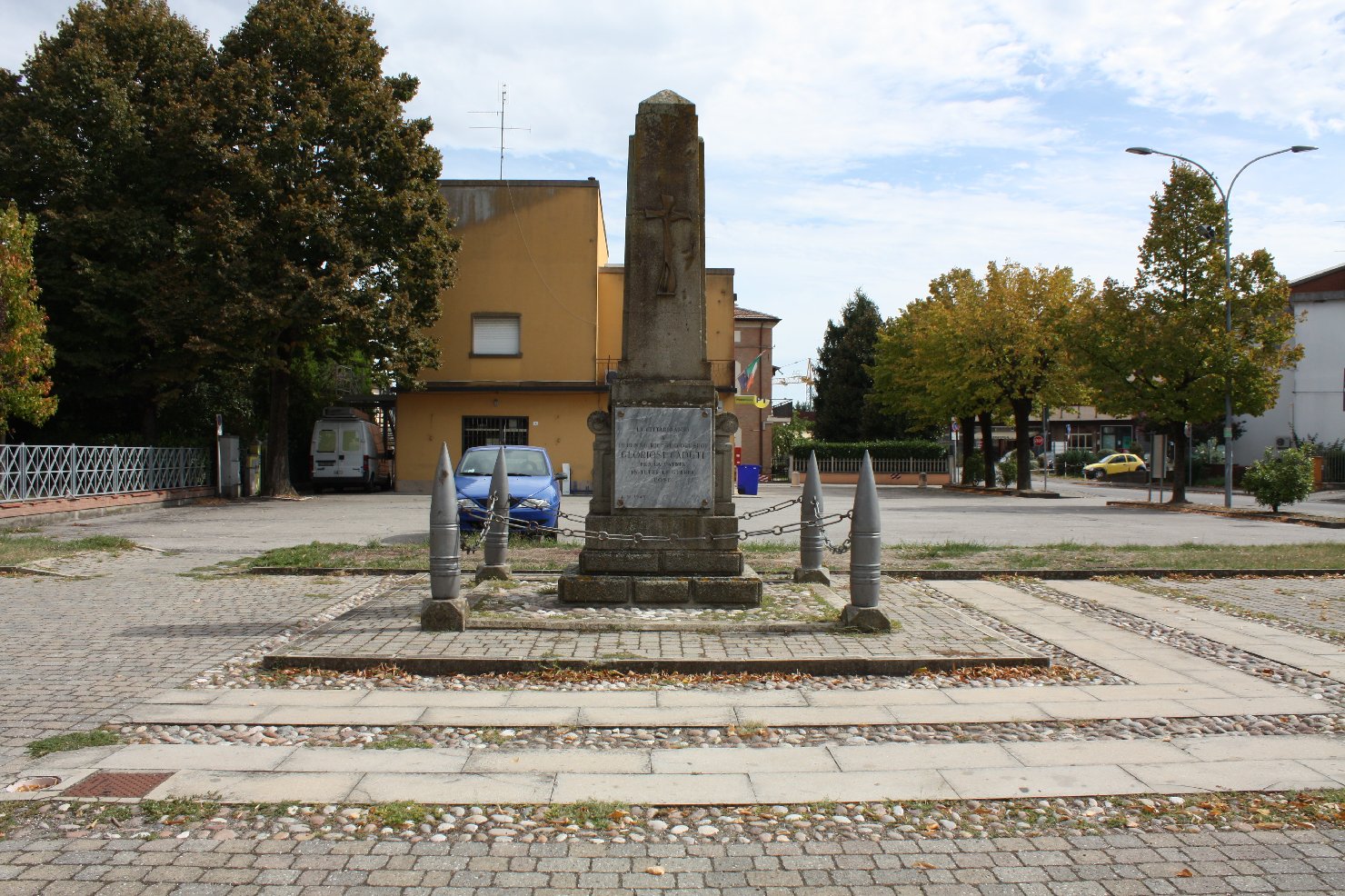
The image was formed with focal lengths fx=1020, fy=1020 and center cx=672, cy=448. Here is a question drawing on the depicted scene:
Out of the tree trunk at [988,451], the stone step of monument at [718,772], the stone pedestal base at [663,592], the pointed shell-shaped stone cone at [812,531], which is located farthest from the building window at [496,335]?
the stone step of monument at [718,772]

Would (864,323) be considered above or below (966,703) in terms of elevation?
above

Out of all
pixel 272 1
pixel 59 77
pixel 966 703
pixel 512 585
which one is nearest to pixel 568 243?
pixel 272 1

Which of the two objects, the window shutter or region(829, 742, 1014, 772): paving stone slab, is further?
the window shutter

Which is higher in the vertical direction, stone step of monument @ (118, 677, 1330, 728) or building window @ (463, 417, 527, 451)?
building window @ (463, 417, 527, 451)

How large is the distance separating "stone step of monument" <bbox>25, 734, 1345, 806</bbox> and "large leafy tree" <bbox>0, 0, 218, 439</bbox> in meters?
24.5

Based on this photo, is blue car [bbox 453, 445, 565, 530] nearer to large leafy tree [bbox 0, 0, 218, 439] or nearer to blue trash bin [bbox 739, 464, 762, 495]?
large leafy tree [bbox 0, 0, 218, 439]

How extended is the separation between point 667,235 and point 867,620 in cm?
391

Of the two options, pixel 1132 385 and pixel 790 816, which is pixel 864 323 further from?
pixel 790 816

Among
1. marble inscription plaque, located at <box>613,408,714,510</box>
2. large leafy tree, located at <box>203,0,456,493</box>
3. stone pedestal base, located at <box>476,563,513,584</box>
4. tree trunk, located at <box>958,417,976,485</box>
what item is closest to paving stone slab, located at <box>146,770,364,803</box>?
marble inscription plaque, located at <box>613,408,714,510</box>

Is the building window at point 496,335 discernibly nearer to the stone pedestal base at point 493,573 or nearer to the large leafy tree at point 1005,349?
the large leafy tree at point 1005,349

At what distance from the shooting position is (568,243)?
35562 mm

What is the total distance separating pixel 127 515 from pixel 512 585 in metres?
17.7

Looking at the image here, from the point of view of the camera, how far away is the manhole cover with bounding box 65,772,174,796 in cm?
450

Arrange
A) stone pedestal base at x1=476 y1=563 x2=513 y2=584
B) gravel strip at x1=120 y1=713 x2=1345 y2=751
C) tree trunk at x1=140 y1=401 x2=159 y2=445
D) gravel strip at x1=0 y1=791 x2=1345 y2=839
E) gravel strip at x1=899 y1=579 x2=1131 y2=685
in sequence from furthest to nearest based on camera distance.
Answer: tree trunk at x1=140 y1=401 x2=159 y2=445, stone pedestal base at x1=476 y1=563 x2=513 y2=584, gravel strip at x1=899 y1=579 x2=1131 y2=685, gravel strip at x1=120 y1=713 x2=1345 y2=751, gravel strip at x1=0 y1=791 x2=1345 y2=839
